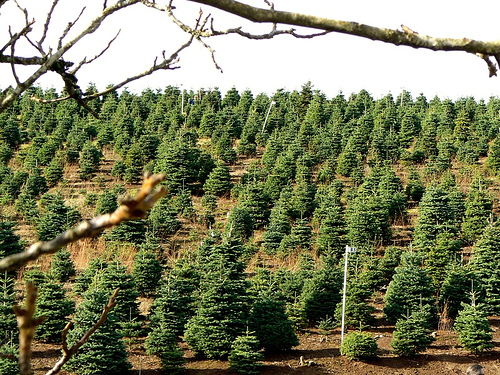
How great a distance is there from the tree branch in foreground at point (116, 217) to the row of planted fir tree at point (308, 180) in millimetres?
14508

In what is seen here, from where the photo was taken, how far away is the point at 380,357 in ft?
47.4

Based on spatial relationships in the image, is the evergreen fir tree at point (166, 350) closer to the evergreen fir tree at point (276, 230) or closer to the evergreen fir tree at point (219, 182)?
the evergreen fir tree at point (276, 230)

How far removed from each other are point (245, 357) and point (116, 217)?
12.5 metres

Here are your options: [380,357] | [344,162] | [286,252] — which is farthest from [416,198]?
[380,357]

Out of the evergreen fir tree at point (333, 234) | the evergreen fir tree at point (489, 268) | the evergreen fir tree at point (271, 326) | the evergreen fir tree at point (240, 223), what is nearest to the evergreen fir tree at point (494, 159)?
the evergreen fir tree at point (489, 268)

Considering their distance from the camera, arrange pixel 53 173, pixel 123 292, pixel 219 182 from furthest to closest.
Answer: pixel 53 173 → pixel 219 182 → pixel 123 292

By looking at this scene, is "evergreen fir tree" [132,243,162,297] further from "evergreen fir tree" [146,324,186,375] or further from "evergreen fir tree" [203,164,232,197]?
"evergreen fir tree" [203,164,232,197]

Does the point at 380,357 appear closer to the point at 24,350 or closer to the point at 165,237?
the point at 165,237

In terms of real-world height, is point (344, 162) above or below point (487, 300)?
above

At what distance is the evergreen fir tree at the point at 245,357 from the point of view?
12852mm

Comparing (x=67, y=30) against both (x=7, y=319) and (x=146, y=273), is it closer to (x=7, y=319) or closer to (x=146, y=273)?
(x=7, y=319)

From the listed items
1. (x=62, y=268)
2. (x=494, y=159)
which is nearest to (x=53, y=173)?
(x=62, y=268)

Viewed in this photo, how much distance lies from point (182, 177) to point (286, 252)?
7.64 metres

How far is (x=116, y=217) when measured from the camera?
990mm
